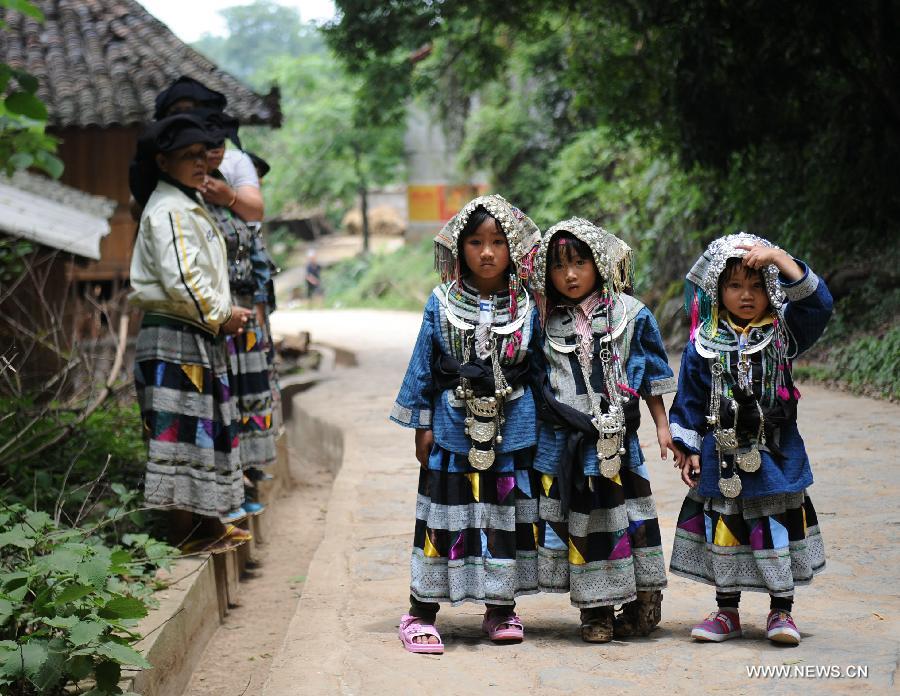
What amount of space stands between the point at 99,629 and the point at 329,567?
6.46ft

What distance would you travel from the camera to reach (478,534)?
3.96 metres

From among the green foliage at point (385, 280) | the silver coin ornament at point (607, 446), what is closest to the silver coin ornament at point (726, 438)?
the silver coin ornament at point (607, 446)

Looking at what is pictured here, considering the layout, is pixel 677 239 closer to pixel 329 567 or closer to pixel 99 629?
pixel 329 567

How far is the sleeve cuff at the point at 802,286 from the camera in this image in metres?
3.74

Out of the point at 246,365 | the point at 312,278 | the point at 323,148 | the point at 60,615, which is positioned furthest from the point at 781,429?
the point at 323,148

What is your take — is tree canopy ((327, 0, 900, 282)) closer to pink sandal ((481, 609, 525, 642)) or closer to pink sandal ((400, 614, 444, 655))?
pink sandal ((481, 609, 525, 642))

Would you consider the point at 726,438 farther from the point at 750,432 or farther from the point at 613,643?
the point at 613,643

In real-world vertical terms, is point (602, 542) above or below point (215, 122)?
below

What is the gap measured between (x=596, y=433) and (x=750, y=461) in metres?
0.54

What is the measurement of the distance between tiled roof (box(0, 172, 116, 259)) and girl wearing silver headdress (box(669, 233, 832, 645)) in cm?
516

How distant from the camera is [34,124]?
18.0 feet

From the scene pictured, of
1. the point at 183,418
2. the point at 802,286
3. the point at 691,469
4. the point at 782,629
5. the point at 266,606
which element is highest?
the point at 802,286

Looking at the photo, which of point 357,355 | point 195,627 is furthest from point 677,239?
point 195,627

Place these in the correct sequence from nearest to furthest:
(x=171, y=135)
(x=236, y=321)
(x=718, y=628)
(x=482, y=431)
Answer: (x=718, y=628) < (x=482, y=431) < (x=171, y=135) < (x=236, y=321)
